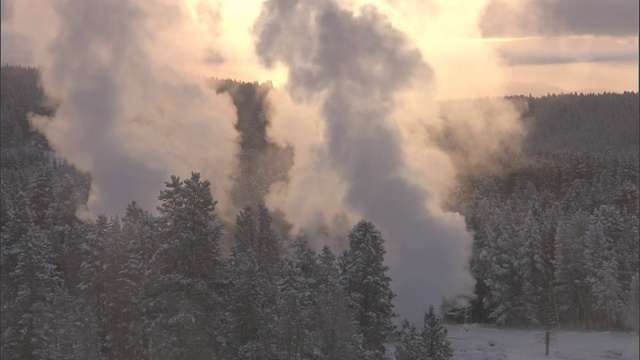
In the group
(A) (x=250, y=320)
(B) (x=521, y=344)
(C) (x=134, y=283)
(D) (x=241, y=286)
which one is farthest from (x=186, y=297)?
(B) (x=521, y=344)

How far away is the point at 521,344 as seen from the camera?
52.2 metres

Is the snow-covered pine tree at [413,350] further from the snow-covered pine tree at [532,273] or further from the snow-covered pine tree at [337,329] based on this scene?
the snow-covered pine tree at [532,273]

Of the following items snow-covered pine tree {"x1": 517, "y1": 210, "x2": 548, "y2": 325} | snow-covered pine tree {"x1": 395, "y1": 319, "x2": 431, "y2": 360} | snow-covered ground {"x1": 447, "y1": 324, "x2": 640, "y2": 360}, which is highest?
snow-covered pine tree {"x1": 517, "y1": 210, "x2": 548, "y2": 325}

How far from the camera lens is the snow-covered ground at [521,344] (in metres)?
45.6

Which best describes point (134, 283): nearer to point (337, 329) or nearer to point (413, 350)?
point (337, 329)

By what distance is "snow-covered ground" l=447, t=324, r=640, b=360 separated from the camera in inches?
1795

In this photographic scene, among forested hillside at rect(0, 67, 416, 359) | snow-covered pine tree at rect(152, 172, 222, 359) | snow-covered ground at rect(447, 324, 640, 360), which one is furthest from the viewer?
snow-covered ground at rect(447, 324, 640, 360)

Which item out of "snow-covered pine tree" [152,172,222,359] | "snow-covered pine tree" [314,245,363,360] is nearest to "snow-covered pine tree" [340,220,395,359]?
"snow-covered pine tree" [314,245,363,360]

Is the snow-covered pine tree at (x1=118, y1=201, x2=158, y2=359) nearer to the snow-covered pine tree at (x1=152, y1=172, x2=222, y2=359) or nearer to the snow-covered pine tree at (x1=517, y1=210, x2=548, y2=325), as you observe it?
the snow-covered pine tree at (x1=152, y1=172, x2=222, y2=359)

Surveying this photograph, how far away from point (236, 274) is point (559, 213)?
1964 inches

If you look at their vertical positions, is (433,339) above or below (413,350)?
above

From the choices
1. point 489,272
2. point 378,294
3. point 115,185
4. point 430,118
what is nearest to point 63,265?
point 115,185

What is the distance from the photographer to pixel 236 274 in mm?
27359

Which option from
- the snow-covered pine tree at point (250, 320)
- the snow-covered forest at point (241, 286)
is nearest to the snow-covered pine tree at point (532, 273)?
the snow-covered forest at point (241, 286)
